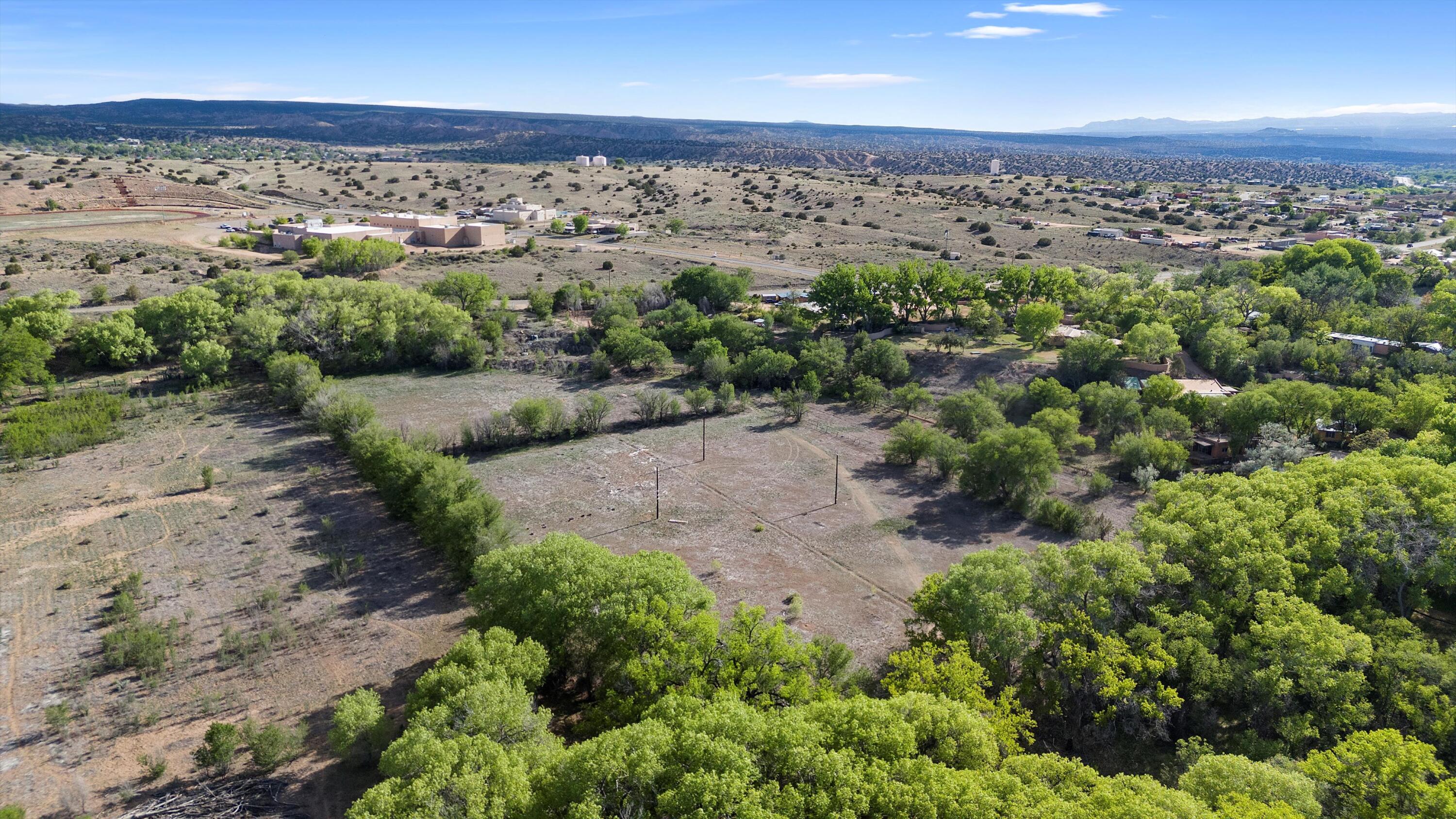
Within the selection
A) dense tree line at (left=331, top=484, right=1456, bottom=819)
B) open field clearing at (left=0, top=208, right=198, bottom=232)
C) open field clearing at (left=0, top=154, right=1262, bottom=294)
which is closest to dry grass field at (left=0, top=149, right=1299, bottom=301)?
open field clearing at (left=0, top=154, right=1262, bottom=294)

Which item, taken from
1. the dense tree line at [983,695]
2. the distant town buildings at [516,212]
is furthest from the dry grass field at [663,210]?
the dense tree line at [983,695]

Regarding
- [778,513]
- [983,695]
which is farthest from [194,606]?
[983,695]

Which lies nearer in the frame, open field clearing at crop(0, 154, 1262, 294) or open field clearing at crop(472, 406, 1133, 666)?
open field clearing at crop(472, 406, 1133, 666)

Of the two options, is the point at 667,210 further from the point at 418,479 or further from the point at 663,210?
the point at 418,479

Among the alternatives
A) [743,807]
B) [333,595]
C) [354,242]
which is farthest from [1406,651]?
[354,242]

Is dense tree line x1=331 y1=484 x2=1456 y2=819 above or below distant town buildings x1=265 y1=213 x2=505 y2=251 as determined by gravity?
below

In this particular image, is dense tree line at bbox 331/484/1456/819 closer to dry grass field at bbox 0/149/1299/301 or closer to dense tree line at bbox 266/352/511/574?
dense tree line at bbox 266/352/511/574

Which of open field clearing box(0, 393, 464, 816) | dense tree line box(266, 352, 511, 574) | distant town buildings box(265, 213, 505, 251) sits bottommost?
open field clearing box(0, 393, 464, 816)
